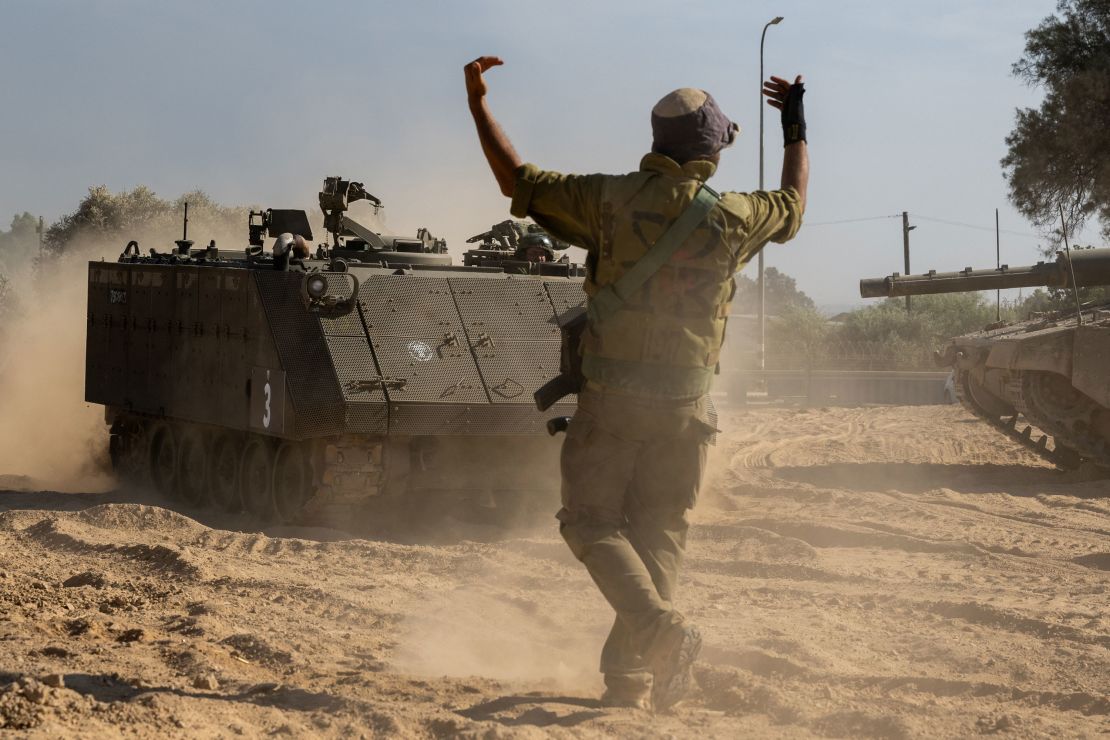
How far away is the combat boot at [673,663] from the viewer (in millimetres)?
4559

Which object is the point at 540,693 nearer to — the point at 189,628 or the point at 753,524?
the point at 189,628

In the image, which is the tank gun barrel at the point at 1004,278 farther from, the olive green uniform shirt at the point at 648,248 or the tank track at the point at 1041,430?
the olive green uniform shirt at the point at 648,248

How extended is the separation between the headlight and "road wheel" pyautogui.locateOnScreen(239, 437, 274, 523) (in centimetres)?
134

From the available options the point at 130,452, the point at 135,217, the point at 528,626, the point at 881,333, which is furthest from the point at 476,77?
the point at 135,217

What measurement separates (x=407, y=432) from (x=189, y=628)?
372cm

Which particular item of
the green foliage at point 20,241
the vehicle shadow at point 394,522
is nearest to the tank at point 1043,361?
the vehicle shadow at point 394,522

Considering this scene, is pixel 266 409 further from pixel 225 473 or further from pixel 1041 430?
pixel 1041 430

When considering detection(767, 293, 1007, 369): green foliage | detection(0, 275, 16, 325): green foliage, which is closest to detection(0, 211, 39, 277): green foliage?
detection(0, 275, 16, 325): green foliage

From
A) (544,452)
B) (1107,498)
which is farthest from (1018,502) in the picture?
(544,452)

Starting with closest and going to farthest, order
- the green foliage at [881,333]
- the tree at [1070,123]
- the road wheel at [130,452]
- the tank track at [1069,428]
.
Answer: the road wheel at [130,452], the tank track at [1069,428], the tree at [1070,123], the green foliage at [881,333]

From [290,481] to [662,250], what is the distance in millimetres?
6530

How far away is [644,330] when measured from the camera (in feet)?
15.4

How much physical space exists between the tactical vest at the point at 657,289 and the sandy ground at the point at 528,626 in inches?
40.6

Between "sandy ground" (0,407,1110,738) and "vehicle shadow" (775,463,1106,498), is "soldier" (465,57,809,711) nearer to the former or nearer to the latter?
"sandy ground" (0,407,1110,738)
